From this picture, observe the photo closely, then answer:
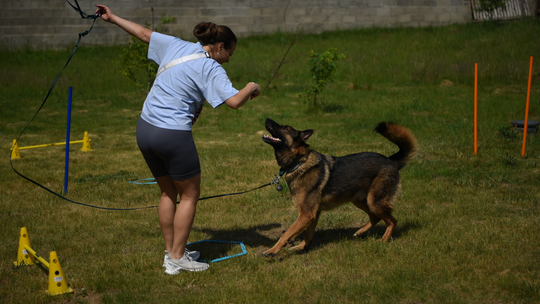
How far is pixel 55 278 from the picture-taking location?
3773 millimetres

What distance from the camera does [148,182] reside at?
7.35 meters

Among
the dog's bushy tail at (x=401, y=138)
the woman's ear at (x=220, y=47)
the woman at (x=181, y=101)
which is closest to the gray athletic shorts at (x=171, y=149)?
the woman at (x=181, y=101)

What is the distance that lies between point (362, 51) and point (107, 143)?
38.4 ft

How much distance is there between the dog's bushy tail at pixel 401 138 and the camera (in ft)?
16.2

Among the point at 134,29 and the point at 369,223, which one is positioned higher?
the point at 134,29

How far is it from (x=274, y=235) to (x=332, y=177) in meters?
1.06

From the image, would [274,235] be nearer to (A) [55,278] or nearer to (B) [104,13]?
(A) [55,278]

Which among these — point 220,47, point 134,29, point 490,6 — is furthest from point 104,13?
point 490,6

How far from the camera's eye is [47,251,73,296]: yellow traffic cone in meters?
3.76

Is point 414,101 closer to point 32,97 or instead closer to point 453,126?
point 453,126

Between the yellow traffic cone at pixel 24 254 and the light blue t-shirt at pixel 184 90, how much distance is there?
72.7 inches

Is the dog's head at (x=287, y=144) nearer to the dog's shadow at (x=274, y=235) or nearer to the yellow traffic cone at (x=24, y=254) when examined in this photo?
the dog's shadow at (x=274, y=235)

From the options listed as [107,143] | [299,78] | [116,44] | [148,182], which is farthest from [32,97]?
[148,182]

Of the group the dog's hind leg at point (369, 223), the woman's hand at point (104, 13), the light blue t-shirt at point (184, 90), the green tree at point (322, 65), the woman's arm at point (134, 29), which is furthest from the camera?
the green tree at point (322, 65)
